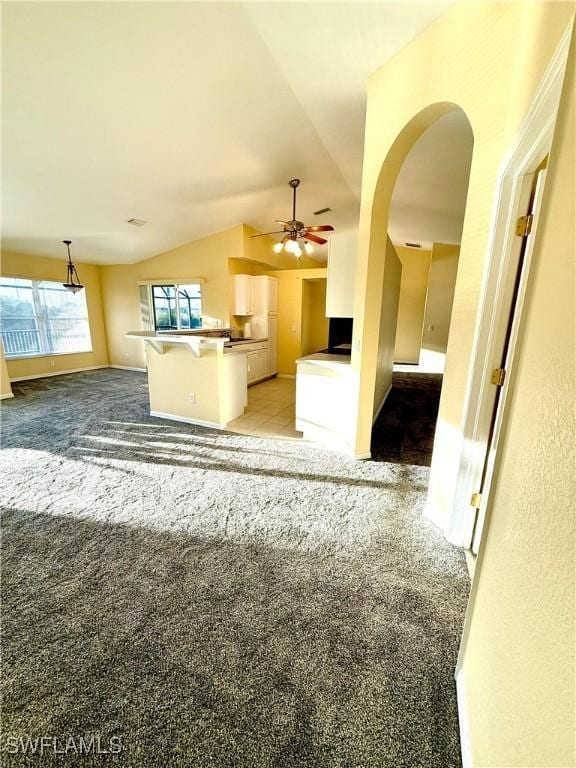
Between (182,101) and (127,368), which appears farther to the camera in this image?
(127,368)

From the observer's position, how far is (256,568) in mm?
1671

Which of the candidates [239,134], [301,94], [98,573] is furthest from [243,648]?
[239,134]

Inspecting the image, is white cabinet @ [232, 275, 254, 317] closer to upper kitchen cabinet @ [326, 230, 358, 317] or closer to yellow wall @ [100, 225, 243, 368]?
yellow wall @ [100, 225, 243, 368]

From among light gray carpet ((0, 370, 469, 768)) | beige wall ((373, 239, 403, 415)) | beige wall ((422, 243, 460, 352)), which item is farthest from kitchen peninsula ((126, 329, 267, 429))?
beige wall ((422, 243, 460, 352))

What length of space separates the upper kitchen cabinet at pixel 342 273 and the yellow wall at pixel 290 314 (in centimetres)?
282

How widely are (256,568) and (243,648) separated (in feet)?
1.37

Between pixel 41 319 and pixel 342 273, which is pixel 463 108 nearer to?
pixel 342 273

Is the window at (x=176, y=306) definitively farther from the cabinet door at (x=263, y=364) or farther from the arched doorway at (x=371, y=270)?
the arched doorway at (x=371, y=270)

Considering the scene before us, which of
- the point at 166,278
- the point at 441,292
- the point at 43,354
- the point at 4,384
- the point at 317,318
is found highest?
the point at 166,278

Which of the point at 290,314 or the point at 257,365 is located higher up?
the point at 290,314

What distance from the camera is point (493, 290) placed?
5.16 ft

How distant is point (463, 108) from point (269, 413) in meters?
3.58

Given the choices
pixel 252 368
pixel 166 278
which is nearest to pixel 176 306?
pixel 166 278

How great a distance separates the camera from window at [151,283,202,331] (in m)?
6.62
